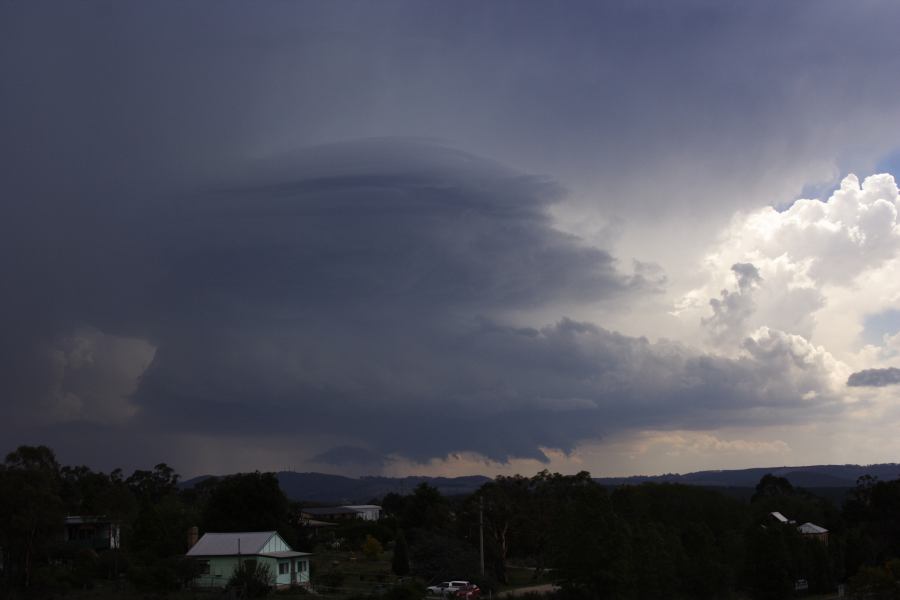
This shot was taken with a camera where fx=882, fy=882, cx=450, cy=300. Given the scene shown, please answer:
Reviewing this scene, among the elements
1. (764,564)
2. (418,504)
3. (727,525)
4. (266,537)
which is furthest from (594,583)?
(418,504)

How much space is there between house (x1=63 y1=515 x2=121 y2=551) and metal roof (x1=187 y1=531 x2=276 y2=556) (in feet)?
108

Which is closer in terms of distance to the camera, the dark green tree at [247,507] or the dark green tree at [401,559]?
the dark green tree at [401,559]

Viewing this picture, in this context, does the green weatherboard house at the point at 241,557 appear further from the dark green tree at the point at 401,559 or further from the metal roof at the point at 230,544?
the dark green tree at the point at 401,559

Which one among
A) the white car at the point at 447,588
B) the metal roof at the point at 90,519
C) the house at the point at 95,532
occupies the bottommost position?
the white car at the point at 447,588

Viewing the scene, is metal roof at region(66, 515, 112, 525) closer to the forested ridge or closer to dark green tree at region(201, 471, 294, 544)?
the forested ridge

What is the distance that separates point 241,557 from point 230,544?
248 cm

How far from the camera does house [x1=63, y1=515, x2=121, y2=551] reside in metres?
96.2

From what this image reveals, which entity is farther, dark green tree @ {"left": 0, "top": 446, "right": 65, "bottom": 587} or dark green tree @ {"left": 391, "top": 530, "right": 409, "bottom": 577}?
dark green tree @ {"left": 391, "top": 530, "right": 409, "bottom": 577}

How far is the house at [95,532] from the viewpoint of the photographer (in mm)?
96250

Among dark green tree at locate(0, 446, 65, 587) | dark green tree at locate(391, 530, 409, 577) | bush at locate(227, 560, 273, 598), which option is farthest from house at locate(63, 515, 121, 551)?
bush at locate(227, 560, 273, 598)

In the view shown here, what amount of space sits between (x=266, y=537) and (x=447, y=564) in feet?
50.3

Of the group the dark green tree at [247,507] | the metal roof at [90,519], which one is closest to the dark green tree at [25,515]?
the dark green tree at [247,507]

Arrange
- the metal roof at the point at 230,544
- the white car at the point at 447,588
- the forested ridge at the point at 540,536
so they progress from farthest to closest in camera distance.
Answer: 1. the metal roof at the point at 230,544
2. the white car at the point at 447,588
3. the forested ridge at the point at 540,536

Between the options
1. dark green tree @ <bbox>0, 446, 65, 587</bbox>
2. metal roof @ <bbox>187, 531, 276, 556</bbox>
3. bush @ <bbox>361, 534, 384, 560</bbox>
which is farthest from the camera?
bush @ <bbox>361, 534, 384, 560</bbox>
